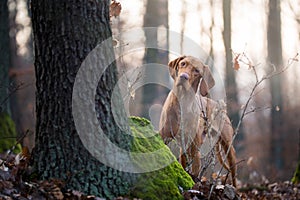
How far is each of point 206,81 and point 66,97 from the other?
328 cm

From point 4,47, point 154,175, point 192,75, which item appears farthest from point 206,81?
point 4,47

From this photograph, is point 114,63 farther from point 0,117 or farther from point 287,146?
point 287,146

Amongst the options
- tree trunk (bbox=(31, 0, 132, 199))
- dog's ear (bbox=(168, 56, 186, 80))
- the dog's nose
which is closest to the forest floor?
tree trunk (bbox=(31, 0, 132, 199))

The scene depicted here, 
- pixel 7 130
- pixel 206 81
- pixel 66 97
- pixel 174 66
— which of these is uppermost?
pixel 174 66

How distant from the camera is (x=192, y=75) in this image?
6.86m

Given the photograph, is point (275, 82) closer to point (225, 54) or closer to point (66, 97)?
point (225, 54)

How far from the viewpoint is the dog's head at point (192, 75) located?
6832 mm

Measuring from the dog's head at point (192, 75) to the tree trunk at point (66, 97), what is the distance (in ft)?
9.20

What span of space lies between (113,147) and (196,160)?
7.96 ft

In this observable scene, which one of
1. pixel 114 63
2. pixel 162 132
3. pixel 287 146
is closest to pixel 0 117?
pixel 162 132

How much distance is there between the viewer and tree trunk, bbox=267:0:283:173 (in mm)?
19625

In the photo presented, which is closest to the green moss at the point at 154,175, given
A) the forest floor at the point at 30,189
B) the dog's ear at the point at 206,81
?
the forest floor at the point at 30,189

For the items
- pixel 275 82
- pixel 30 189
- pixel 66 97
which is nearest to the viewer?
pixel 30 189

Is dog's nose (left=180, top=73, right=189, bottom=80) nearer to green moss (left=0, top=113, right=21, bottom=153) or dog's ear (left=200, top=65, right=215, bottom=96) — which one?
dog's ear (left=200, top=65, right=215, bottom=96)
